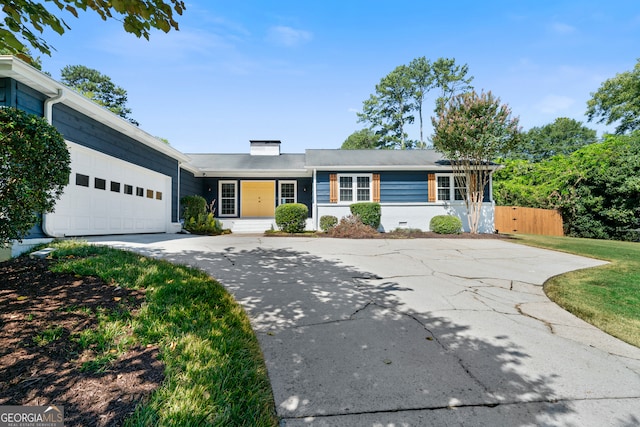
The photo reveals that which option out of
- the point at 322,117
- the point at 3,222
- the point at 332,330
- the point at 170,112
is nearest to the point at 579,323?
the point at 332,330

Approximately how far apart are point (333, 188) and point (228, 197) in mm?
6050

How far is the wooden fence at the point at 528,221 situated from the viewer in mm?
13750

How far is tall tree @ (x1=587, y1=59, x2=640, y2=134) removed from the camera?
20.6 m

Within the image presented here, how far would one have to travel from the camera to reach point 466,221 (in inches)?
502

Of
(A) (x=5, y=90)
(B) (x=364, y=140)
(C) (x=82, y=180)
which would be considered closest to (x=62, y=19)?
(A) (x=5, y=90)

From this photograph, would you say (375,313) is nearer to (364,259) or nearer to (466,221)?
(364,259)

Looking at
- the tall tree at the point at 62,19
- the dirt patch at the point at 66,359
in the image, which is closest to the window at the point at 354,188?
the tall tree at the point at 62,19

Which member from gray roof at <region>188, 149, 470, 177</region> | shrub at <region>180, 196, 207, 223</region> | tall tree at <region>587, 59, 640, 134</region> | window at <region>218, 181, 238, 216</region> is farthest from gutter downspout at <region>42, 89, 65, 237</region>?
tall tree at <region>587, 59, 640, 134</region>

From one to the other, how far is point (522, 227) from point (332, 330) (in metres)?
15.7

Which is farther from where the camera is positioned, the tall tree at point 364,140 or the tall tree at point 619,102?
the tall tree at point 364,140

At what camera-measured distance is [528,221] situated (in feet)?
46.3

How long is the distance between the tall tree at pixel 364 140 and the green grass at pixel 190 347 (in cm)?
3002

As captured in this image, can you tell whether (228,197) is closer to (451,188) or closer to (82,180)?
(82,180)
